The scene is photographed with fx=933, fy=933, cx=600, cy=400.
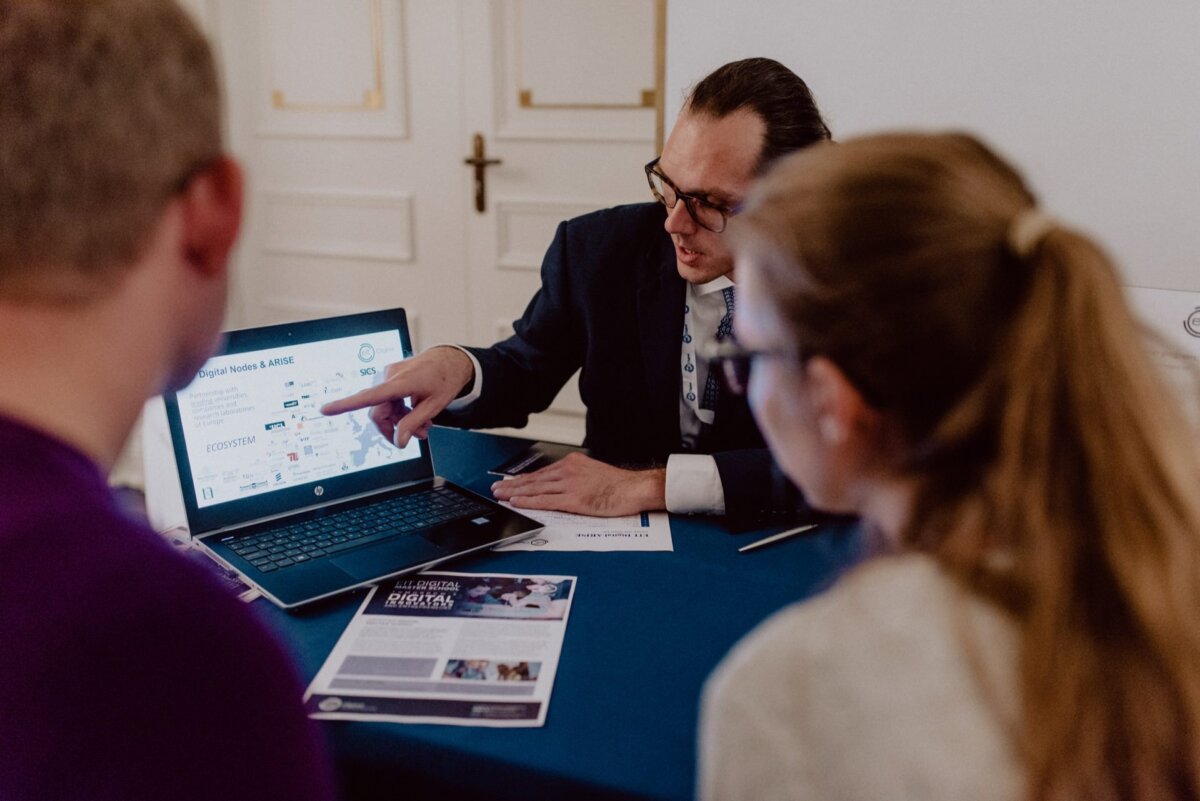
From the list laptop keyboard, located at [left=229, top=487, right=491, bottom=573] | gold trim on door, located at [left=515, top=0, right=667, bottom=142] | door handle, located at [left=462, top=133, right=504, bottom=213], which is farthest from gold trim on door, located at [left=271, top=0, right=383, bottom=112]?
laptop keyboard, located at [left=229, top=487, right=491, bottom=573]

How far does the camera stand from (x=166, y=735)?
1.71 feet

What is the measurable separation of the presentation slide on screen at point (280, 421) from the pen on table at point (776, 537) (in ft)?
1.58

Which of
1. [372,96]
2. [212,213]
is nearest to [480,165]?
[372,96]

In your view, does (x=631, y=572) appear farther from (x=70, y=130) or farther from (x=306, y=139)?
(x=306, y=139)

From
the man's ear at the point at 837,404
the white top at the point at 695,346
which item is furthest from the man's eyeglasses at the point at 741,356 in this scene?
the white top at the point at 695,346

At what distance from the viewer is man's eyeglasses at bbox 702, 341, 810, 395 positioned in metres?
0.69

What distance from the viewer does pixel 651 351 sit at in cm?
165

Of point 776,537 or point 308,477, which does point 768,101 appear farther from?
point 308,477

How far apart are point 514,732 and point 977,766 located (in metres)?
0.42

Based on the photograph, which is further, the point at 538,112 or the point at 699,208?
the point at 538,112

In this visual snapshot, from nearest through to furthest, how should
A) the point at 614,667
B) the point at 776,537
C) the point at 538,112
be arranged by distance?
1. the point at 614,667
2. the point at 776,537
3. the point at 538,112

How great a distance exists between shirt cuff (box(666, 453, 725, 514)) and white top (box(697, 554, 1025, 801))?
63 cm

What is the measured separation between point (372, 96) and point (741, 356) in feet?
9.30

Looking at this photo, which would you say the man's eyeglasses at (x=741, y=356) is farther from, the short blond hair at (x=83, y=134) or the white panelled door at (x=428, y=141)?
the white panelled door at (x=428, y=141)
